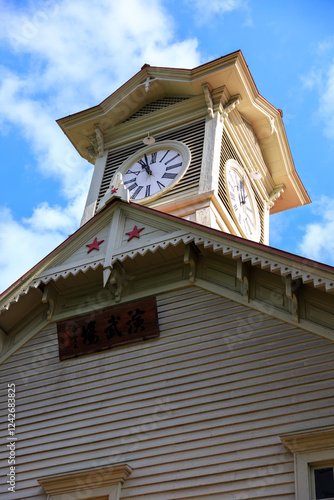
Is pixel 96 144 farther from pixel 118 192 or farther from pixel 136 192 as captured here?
pixel 118 192

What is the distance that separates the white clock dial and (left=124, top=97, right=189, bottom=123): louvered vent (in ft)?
6.13

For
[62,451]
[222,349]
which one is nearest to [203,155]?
[222,349]

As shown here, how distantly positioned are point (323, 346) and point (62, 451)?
176 inches

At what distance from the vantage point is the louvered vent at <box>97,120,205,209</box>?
55.0 feet

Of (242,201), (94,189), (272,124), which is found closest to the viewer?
(242,201)

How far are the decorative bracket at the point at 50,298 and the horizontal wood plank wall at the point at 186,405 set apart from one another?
87 centimetres

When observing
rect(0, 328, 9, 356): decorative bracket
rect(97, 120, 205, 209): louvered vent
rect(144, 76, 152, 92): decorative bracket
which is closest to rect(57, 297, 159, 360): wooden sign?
rect(0, 328, 9, 356): decorative bracket

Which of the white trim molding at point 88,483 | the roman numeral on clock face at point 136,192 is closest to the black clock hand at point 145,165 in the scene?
the roman numeral on clock face at point 136,192

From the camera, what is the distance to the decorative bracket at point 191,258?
12.6 m

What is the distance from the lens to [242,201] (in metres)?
18.5

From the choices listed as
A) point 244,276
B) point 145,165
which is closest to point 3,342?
point 244,276

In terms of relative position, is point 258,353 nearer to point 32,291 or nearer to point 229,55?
point 32,291

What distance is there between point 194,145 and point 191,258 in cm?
575

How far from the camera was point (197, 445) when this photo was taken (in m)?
10.3
